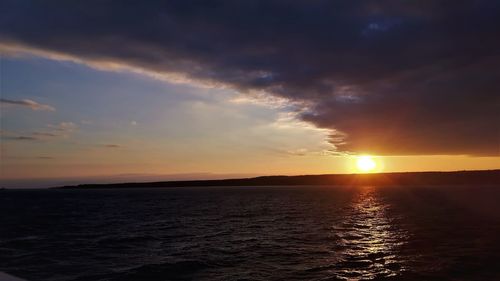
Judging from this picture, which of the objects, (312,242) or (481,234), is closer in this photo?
(312,242)

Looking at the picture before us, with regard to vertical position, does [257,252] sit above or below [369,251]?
above

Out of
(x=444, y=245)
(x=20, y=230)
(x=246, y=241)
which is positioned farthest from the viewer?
(x=20, y=230)

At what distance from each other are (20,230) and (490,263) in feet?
163

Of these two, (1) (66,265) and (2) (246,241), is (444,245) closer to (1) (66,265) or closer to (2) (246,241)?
(2) (246,241)

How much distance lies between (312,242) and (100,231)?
25981 mm

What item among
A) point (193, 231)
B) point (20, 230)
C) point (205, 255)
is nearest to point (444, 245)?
point (205, 255)

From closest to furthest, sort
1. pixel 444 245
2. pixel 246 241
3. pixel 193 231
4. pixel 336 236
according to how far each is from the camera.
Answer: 1. pixel 444 245
2. pixel 246 241
3. pixel 336 236
4. pixel 193 231

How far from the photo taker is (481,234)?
44.9 metres

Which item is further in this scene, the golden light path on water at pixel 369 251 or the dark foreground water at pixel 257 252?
the golden light path on water at pixel 369 251

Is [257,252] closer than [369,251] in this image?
Yes

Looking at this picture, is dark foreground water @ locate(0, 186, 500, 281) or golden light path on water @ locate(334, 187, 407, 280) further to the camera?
golden light path on water @ locate(334, 187, 407, 280)

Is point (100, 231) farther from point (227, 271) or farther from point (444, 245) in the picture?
point (444, 245)

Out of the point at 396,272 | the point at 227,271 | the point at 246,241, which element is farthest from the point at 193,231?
the point at 396,272

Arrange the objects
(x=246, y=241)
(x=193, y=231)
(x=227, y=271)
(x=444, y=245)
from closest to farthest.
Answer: (x=227, y=271), (x=444, y=245), (x=246, y=241), (x=193, y=231)
